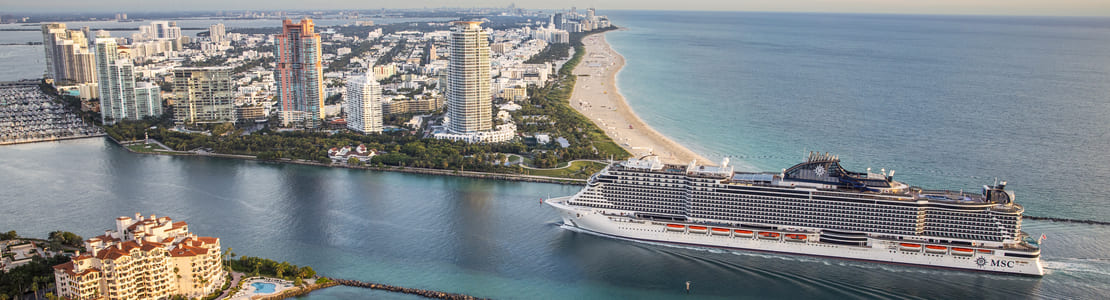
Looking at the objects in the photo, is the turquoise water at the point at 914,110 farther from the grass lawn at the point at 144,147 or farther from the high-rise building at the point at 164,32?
the high-rise building at the point at 164,32

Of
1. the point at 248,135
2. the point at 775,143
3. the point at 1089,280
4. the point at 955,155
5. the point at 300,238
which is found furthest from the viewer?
the point at 248,135

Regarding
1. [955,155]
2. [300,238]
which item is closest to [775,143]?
[955,155]

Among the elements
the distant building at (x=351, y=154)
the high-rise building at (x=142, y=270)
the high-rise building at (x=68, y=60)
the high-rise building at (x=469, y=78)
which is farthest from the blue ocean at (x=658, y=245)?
the high-rise building at (x=68, y=60)

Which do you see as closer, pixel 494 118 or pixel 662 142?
pixel 662 142

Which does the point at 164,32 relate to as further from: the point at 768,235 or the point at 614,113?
the point at 768,235

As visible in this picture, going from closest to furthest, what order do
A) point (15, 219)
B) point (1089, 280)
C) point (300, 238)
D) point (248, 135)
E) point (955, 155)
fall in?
point (1089, 280)
point (300, 238)
point (15, 219)
point (955, 155)
point (248, 135)

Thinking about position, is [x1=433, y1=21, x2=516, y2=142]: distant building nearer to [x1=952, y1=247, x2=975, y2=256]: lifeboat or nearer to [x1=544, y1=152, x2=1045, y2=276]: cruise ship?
[x1=544, y1=152, x2=1045, y2=276]: cruise ship

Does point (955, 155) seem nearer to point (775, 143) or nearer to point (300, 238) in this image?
point (775, 143)
